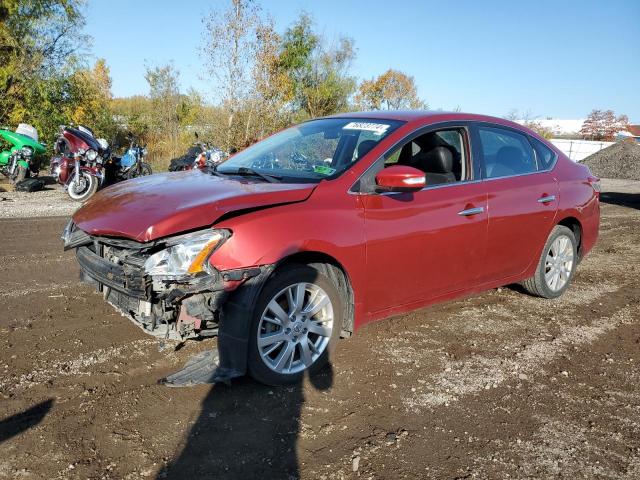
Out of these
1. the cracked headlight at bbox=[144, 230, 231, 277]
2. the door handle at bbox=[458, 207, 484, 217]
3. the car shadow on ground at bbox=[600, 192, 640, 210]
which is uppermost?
the door handle at bbox=[458, 207, 484, 217]

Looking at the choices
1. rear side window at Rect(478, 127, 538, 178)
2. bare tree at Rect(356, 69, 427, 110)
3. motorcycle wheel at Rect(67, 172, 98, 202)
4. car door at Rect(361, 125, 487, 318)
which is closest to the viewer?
car door at Rect(361, 125, 487, 318)

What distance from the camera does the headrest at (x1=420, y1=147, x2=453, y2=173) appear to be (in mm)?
4641

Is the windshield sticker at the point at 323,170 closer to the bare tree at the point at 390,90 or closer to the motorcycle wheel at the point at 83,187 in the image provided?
the motorcycle wheel at the point at 83,187

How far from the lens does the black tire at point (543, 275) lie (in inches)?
215

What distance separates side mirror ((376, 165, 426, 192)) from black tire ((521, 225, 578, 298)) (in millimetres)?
2211

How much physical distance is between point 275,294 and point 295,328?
0.32 metres

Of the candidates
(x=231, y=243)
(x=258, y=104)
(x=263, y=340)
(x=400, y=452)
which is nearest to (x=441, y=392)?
(x=400, y=452)

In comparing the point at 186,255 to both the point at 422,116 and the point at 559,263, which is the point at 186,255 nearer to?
the point at 422,116

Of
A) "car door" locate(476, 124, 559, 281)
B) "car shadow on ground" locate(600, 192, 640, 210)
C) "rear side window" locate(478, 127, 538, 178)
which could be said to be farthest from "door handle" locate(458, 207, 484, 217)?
"car shadow on ground" locate(600, 192, 640, 210)

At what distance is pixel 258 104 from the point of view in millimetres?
18672

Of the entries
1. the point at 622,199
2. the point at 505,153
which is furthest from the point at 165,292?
the point at 622,199

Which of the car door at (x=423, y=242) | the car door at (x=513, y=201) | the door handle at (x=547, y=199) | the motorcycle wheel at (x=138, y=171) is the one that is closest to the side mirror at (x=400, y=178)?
the car door at (x=423, y=242)

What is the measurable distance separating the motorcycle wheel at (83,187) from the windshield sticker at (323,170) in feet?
29.9

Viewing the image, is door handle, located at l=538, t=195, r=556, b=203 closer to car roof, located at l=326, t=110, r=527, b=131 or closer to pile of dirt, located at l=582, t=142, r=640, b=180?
car roof, located at l=326, t=110, r=527, b=131
